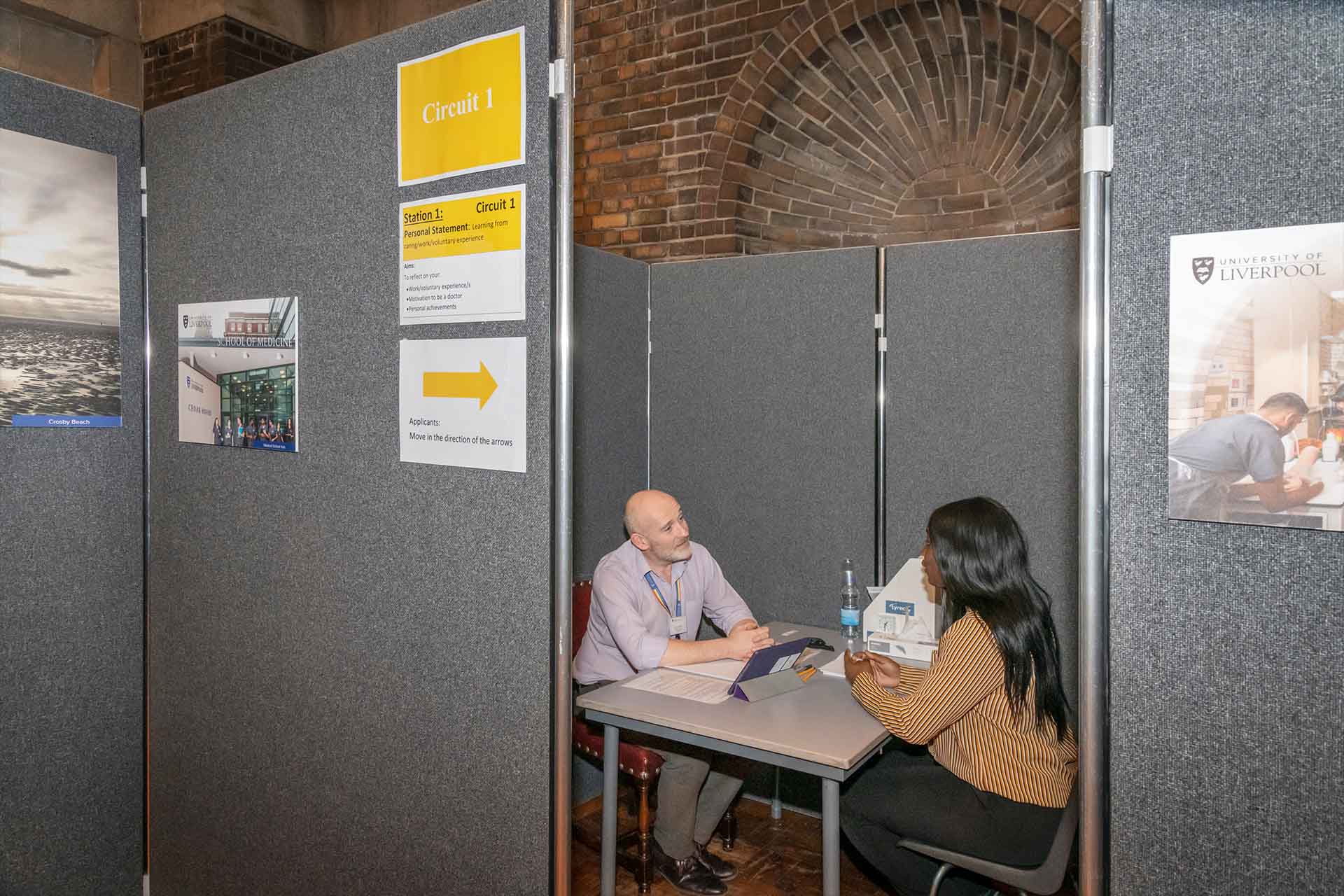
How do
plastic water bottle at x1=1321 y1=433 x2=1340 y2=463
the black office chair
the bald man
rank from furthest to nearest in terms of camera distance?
the bald man, the black office chair, plastic water bottle at x1=1321 y1=433 x2=1340 y2=463

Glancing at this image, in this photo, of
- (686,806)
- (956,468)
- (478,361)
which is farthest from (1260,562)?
(686,806)

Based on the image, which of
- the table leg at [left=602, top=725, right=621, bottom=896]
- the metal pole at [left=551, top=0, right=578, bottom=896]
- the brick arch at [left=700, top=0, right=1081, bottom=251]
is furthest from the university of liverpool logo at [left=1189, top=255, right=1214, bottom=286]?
the brick arch at [left=700, top=0, right=1081, bottom=251]

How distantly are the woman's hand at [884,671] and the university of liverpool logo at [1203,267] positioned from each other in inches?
51.7

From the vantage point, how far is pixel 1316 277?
1075mm

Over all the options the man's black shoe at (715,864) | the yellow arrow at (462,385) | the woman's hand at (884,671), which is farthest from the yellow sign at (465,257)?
the man's black shoe at (715,864)

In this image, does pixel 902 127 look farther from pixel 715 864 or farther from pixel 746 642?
pixel 715 864

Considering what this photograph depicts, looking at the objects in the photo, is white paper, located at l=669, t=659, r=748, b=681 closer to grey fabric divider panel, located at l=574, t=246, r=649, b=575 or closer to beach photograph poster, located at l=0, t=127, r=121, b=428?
grey fabric divider panel, located at l=574, t=246, r=649, b=575

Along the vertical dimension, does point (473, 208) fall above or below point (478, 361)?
above

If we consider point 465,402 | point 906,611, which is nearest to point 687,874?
point 906,611

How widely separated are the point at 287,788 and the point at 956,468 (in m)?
1.99

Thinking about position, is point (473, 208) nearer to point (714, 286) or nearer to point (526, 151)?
point (526, 151)

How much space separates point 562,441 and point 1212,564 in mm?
1007

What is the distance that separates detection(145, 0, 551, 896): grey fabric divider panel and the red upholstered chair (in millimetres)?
665

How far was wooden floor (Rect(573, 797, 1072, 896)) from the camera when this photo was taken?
8.56 feet
